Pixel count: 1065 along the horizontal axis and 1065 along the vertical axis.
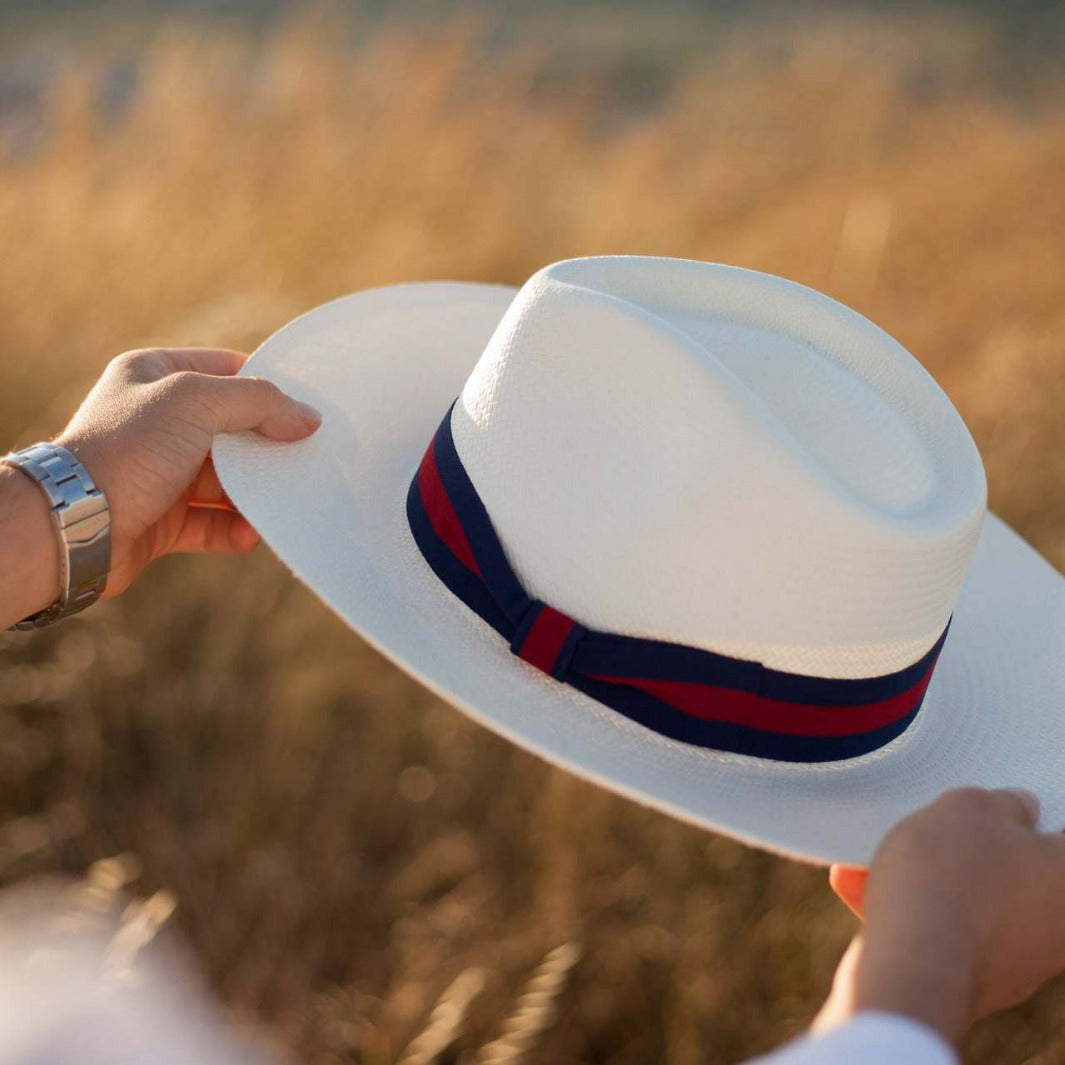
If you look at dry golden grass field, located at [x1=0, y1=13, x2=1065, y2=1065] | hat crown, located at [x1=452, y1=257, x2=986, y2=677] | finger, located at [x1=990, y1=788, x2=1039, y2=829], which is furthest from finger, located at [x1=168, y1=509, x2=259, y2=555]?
finger, located at [x1=990, y1=788, x2=1039, y2=829]

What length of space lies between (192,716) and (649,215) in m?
2.55

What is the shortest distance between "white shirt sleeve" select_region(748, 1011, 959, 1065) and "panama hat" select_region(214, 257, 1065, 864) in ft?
0.81

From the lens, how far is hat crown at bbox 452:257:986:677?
4.03 ft

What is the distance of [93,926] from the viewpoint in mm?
1891

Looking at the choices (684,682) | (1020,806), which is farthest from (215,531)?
(1020,806)

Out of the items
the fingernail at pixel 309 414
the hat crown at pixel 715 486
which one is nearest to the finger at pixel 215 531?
the fingernail at pixel 309 414

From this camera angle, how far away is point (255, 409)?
61.0 inches

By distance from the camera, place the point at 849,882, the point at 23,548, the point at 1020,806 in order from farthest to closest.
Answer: the point at 23,548, the point at 849,882, the point at 1020,806

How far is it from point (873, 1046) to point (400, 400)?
1.15 metres

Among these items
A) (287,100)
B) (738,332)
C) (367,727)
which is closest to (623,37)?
(287,100)

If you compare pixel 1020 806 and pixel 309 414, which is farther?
pixel 309 414

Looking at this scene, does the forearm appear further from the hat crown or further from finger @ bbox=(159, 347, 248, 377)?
the hat crown

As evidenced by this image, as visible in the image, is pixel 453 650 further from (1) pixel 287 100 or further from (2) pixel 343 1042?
(1) pixel 287 100

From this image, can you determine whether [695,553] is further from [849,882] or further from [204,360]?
[204,360]
